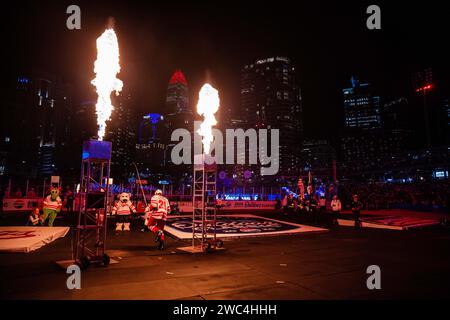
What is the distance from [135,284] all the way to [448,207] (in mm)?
32251

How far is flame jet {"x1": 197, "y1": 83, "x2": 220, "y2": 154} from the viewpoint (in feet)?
37.9

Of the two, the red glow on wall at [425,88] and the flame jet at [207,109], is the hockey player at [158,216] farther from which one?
the red glow on wall at [425,88]

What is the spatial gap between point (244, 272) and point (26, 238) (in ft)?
27.8

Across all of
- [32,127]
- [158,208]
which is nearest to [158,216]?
[158,208]

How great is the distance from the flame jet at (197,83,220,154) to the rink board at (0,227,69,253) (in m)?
6.71

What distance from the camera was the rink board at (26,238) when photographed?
976 cm

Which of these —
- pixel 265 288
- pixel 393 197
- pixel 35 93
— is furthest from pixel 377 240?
pixel 35 93

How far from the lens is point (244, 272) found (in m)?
7.87

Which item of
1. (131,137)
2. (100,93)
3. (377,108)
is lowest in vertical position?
(100,93)

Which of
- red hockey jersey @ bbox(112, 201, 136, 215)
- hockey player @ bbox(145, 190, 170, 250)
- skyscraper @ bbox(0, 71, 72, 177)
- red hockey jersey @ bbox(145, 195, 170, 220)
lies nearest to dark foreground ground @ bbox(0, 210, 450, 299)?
hockey player @ bbox(145, 190, 170, 250)

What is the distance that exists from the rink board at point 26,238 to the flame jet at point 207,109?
671 cm

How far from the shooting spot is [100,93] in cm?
1207

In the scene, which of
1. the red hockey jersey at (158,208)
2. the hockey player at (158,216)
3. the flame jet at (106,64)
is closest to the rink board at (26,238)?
the hockey player at (158,216)
